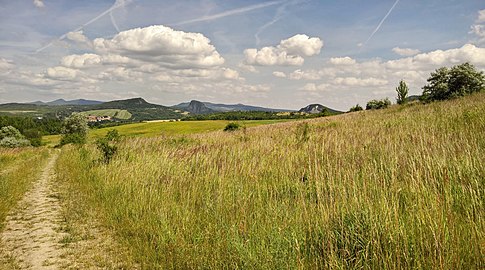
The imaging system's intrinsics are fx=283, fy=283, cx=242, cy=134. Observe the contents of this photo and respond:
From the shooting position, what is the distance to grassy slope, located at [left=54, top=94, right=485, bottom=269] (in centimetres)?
288

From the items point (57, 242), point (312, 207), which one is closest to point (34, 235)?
point (57, 242)

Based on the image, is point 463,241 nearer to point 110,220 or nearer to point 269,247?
point 269,247

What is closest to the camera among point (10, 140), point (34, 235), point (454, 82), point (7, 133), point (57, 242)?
point (57, 242)

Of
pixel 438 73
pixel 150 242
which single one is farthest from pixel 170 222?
pixel 438 73

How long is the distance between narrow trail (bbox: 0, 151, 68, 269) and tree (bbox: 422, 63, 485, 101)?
33106 mm

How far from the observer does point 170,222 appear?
5.43m

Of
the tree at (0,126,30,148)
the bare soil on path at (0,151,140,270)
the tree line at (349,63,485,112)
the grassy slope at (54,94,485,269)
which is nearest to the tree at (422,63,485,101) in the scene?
the tree line at (349,63,485,112)

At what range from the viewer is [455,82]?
29.9 metres

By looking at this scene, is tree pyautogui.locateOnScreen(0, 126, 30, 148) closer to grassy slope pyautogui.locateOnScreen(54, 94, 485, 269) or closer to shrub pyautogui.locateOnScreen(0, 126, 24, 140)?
shrub pyautogui.locateOnScreen(0, 126, 24, 140)

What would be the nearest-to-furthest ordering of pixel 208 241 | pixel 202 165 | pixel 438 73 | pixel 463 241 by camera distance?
pixel 463 241 → pixel 208 241 → pixel 202 165 → pixel 438 73

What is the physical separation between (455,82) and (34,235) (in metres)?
36.7

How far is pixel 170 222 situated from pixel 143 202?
56.4 inches

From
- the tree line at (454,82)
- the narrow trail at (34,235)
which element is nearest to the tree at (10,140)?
the narrow trail at (34,235)

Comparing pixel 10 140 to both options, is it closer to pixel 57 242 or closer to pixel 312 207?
pixel 57 242
